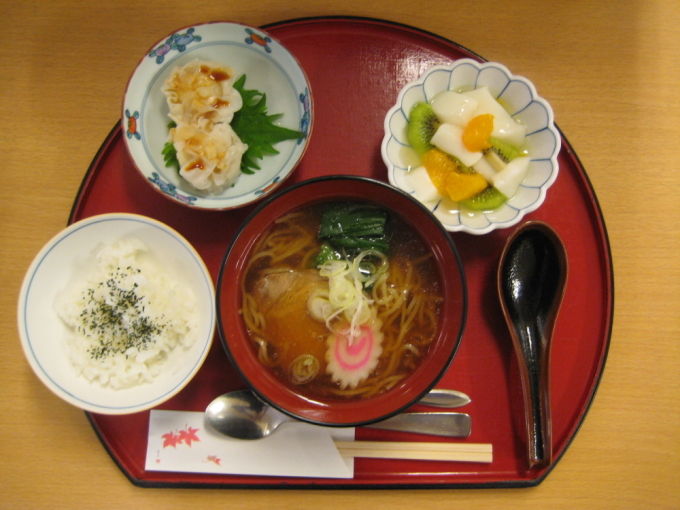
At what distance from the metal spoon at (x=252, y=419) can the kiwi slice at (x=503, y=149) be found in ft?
2.87

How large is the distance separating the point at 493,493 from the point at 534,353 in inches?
19.6

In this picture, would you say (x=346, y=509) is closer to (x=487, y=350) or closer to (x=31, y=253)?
(x=487, y=350)

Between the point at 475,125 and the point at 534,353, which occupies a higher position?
the point at 475,125

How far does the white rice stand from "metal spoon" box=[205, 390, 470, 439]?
23 centimetres

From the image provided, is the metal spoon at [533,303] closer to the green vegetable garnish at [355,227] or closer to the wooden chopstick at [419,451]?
the wooden chopstick at [419,451]

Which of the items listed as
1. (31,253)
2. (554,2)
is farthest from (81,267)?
(554,2)

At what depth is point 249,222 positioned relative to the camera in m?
1.50

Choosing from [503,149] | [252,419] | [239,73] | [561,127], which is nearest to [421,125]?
[503,149]

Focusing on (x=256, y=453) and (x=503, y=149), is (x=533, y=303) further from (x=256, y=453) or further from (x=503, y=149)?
(x=256, y=453)

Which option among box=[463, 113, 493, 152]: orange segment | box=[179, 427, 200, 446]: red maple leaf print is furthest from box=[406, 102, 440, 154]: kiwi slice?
box=[179, 427, 200, 446]: red maple leaf print

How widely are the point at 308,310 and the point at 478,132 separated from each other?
0.80m

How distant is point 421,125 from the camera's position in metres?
1.71

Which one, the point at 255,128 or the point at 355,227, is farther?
the point at 255,128

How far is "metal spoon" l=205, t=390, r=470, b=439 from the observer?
64.5 inches
